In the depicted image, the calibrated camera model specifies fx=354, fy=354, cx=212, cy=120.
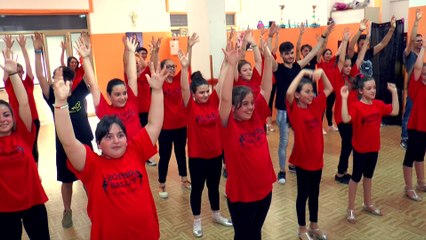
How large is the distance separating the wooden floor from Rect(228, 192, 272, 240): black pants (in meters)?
0.85

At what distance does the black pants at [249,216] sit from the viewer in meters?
2.33

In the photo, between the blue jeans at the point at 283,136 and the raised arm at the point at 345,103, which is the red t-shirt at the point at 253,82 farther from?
the raised arm at the point at 345,103

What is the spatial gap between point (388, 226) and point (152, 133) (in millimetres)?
2463

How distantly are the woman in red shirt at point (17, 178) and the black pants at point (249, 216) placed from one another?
4.40ft

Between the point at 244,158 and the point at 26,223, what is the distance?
1.55 metres

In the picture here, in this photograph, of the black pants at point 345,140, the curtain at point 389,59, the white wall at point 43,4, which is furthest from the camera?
the white wall at point 43,4

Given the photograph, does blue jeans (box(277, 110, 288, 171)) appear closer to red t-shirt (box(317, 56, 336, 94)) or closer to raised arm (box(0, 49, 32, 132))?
red t-shirt (box(317, 56, 336, 94))

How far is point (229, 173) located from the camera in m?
2.40

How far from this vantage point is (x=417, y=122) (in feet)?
11.7

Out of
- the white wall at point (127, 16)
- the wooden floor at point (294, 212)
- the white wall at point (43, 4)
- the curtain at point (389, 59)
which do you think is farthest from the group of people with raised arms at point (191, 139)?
the white wall at point (127, 16)

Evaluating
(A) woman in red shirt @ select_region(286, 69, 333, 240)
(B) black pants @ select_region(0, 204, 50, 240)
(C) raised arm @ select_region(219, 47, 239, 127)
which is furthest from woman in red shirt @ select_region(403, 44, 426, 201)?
(B) black pants @ select_region(0, 204, 50, 240)

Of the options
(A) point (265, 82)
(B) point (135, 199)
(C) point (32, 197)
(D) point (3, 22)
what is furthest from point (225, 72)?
(D) point (3, 22)

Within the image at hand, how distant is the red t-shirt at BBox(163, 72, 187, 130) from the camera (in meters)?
3.97

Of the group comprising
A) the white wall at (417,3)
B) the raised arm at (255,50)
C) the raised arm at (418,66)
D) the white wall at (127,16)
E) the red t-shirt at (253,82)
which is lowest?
the red t-shirt at (253,82)
